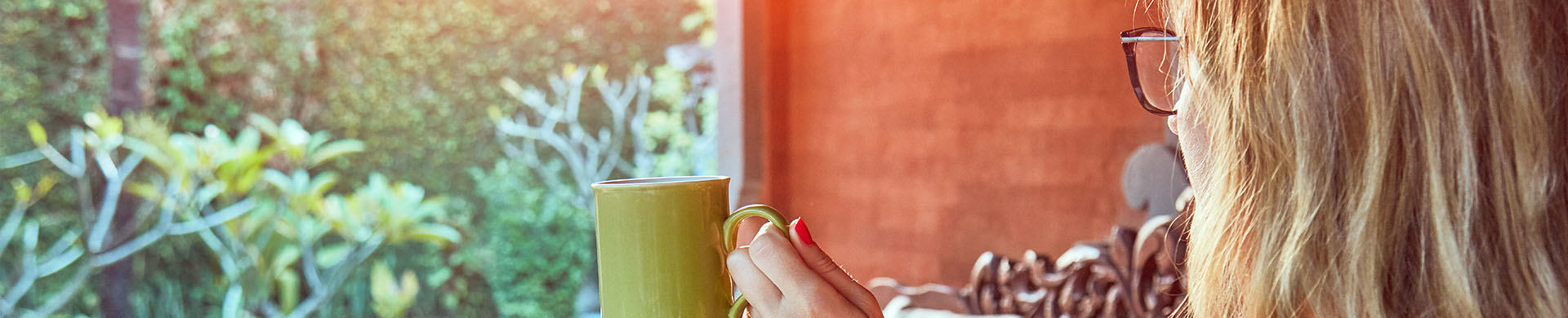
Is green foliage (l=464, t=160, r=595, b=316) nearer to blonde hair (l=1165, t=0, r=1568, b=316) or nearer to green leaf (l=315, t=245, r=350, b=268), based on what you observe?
green leaf (l=315, t=245, r=350, b=268)

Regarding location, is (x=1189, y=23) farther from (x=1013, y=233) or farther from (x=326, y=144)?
(x=326, y=144)

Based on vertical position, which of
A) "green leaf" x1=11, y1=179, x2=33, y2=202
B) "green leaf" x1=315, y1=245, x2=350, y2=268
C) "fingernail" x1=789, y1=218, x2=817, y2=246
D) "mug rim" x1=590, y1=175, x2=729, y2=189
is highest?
"mug rim" x1=590, y1=175, x2=729, y2=189

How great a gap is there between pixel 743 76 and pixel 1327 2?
169 cm

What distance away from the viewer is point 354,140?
14.8ft

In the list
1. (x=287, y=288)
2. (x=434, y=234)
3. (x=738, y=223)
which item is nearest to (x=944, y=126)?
(x=738, y=223)

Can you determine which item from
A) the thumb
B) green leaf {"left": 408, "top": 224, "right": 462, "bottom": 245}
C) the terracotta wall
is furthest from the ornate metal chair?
green leaf {"left": 408, "top": 224, "right": 462, "bottom": 245}

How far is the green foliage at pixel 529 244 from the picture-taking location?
15.8 ft

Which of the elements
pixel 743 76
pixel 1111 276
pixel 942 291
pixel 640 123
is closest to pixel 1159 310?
pixel 1111 276

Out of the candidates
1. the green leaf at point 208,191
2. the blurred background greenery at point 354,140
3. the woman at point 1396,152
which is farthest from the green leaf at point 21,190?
the woman at point 1396,152

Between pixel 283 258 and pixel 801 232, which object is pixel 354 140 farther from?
pixel 801 232

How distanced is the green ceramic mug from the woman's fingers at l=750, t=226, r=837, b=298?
0.6 inches

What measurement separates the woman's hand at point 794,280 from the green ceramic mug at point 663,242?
1cm

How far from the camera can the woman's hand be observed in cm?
64

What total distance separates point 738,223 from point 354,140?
4223 mm
